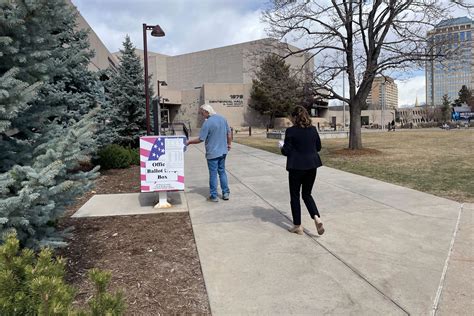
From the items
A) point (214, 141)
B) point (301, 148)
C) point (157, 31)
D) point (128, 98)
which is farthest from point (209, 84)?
point (301, 148)

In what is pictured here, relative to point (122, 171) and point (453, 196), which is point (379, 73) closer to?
point (453, 196)

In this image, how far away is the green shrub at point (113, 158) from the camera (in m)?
11.8

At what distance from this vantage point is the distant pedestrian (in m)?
4.92

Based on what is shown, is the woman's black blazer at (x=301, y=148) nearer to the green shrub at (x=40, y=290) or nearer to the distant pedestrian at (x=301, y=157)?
the distant pedestrian at (x=301, y=157)

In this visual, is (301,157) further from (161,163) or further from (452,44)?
(452,44)

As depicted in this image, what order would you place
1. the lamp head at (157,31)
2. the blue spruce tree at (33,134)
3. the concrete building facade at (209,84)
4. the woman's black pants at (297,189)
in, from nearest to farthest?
the blue spruce tree at (33,134) < the woman's black pants at (297,189) < the lamp head at (157,31) < the concrete building facade at (209,84)

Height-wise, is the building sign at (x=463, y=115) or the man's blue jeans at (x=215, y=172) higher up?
the building sign at (x=463, y=115)

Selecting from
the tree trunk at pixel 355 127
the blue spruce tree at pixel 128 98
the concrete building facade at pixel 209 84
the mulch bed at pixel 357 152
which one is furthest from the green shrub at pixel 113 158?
the concrete building facade at pixel 209 84

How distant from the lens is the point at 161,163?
6590 mm

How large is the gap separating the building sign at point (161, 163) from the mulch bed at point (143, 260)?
595 millimetres

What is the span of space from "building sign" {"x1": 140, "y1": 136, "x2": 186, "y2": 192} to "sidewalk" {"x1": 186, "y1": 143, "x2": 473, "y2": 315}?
637 mm

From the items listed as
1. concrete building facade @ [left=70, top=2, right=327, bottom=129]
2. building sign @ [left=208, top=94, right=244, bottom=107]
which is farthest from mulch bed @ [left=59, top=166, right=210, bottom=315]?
building sign @ [left=208, top=94, right=244, bottom=107]

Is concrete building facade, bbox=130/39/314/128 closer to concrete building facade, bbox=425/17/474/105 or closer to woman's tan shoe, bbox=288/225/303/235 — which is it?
concrete building facade, bbox=425/17/474/105

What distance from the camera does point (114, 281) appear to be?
3.66 meters
